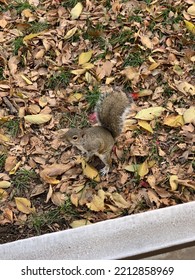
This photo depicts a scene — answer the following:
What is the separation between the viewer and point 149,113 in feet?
11.4

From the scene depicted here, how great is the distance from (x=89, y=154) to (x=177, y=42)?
1.22 m

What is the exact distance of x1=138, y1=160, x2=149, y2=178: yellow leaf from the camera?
320 cm

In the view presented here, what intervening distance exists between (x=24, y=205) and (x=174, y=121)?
1067 mm

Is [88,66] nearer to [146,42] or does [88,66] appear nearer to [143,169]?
[146,42]

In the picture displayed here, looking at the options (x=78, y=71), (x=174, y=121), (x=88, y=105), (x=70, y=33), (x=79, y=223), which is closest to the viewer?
(x=79, y=223)

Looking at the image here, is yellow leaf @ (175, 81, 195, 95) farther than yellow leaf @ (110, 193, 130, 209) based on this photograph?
Yes

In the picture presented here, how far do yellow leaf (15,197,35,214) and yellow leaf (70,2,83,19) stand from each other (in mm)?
1621

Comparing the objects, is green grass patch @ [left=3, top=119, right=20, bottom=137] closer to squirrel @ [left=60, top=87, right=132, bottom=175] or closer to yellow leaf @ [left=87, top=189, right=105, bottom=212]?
squirrel @ [left=60, top=87, right=132, bottom=175]

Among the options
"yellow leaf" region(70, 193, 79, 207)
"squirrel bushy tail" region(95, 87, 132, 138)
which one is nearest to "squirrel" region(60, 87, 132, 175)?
"squirrel bushy tail" region(95, 87, 132, 138)

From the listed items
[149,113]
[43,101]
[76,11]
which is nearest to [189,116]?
[149,113]

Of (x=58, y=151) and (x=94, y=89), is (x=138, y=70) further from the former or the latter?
(x=58, y=151)

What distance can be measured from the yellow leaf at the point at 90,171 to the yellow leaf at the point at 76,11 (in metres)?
1.34

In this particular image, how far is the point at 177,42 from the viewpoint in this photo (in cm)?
391

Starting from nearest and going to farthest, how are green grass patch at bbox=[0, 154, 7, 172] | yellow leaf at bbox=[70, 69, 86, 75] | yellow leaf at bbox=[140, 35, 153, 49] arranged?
1. green grass patch at bbox=[0, 154, 7, 172]
2. yellow leaf at bbox=[70, 69, 86, 75]
3. yellow leaf at bbox=[140, 35, 153, 49]
